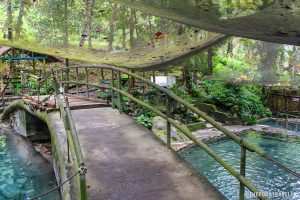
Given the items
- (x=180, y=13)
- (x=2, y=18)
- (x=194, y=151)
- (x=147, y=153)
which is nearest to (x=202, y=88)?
(x=194, y=151)

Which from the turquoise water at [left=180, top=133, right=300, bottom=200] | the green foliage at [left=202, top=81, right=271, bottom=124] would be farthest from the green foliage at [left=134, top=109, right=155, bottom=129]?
the green foliage at [left=202, top=81, right=271, bottom=124]

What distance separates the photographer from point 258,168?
9.09m

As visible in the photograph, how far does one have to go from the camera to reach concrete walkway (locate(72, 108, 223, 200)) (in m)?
2.84

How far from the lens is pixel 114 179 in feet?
10.3

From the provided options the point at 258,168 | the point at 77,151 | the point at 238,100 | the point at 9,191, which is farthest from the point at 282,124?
the point at 77,151

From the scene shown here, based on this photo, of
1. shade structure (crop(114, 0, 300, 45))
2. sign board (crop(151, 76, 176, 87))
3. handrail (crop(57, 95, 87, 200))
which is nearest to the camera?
shade structure (crop(114, 0, 300, 45))

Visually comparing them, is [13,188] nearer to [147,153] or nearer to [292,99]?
[147,153]

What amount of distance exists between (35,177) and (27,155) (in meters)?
1.48

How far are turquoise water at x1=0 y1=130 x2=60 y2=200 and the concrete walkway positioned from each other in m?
2.04

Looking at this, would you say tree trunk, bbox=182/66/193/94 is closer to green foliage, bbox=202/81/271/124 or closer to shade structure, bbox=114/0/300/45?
green foliage, bbox=202/81/271/124

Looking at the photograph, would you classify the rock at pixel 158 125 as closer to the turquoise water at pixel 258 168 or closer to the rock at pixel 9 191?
the turquoise water at pixel 258 168

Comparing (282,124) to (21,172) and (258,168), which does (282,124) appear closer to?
(258,168)

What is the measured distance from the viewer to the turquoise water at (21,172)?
21.0ft

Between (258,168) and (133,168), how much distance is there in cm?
649
